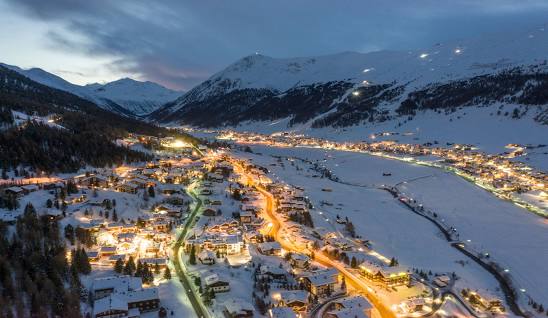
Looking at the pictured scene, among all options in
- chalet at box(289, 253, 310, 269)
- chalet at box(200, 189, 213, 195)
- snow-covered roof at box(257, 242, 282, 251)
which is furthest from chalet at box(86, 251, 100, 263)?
chalet at box(200, 189, 213, 195)

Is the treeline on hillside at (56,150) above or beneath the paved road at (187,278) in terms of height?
above

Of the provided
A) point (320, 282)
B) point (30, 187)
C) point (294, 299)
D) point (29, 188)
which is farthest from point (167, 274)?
point (30, 187)

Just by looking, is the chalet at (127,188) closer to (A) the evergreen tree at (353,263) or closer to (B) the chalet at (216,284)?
(B) the chalet at (216,284)

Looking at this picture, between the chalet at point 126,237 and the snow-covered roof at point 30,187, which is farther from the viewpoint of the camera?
the snow-covered roof at point 30,187

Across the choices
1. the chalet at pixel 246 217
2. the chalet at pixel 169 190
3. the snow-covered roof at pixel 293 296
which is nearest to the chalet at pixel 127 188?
the chalet at pixel 169 190

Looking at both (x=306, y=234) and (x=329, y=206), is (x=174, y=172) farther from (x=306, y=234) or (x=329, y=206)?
(x=306, y=234)

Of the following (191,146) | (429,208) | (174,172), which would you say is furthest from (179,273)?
(191,146)
